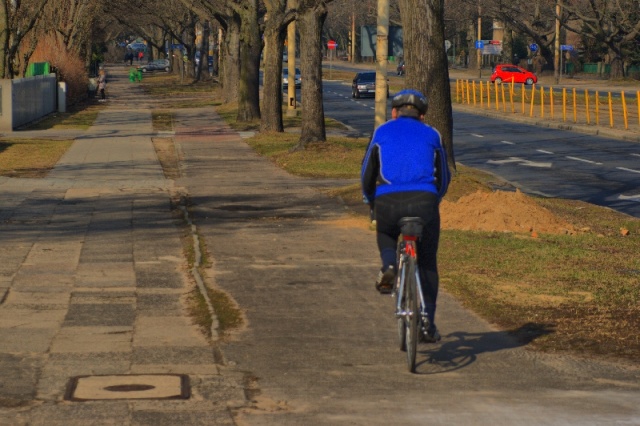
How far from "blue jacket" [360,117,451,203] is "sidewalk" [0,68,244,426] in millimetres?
1648

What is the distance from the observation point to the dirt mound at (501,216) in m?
15.0

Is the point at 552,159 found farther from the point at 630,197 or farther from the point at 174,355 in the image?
the point at 174,355

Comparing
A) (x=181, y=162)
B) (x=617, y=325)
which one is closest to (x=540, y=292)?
(x=617, y=325)

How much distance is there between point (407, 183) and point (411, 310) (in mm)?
838

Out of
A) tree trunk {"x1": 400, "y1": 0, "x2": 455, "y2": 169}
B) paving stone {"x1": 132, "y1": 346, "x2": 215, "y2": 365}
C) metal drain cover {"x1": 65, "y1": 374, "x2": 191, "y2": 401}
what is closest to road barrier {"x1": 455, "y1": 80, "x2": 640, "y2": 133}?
tree trunk {"x1": 400, "y1": 0, "x2": 455, "y2": 169}

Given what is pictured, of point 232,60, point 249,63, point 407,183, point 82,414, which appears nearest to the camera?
point 82,414

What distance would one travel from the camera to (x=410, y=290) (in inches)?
307

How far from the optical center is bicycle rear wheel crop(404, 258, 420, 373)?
773 cm

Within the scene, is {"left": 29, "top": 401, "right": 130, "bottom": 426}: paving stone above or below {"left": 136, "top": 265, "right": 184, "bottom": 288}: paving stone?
below

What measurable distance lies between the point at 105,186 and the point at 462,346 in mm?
13220

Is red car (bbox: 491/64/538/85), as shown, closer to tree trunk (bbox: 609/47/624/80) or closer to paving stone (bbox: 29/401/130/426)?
tree trunk (bbox: 609/47/624/80)

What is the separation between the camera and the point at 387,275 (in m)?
7.95

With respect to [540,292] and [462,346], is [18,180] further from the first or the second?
[462,346]

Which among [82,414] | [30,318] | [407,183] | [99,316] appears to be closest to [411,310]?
[407,183]
